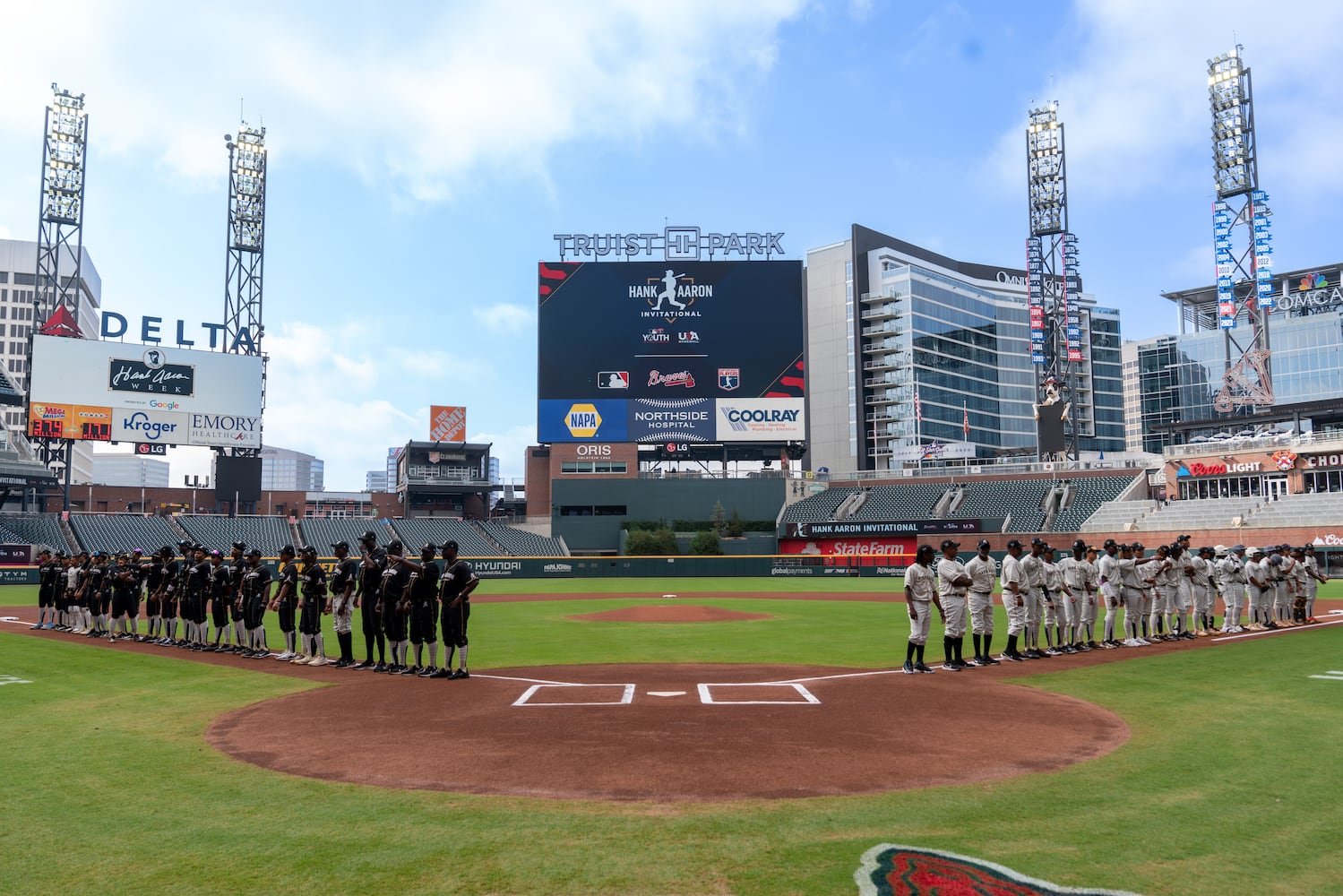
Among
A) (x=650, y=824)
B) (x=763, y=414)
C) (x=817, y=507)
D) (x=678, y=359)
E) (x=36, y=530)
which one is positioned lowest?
(x=650, y=824)

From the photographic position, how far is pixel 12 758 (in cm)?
781

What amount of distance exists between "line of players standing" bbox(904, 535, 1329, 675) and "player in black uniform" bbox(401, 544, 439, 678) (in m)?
7.09

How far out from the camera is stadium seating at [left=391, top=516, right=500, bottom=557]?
6269cm

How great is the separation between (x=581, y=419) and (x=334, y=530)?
65.2ft

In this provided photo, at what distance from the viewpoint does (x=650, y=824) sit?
5848 mm

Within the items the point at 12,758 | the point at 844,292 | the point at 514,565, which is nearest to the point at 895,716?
the point at 12,758

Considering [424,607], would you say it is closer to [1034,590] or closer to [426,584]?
[426,584]

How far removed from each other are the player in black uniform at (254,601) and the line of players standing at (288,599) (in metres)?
0.02

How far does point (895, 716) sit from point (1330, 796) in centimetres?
419

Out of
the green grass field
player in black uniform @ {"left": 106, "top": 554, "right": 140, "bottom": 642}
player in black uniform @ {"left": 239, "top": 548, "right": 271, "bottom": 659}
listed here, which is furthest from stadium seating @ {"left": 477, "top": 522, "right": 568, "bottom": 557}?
the green grass field

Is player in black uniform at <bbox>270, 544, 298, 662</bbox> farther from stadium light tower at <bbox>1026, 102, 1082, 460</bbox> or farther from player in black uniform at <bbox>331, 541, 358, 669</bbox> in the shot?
stadium light tower at <bbox>1026, 102, 1082, 460</bbox>

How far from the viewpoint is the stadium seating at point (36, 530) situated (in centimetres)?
5025

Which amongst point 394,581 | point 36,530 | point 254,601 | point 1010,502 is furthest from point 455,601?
point 1010,502

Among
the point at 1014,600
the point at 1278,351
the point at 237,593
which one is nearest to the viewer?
the point at 1014,600
